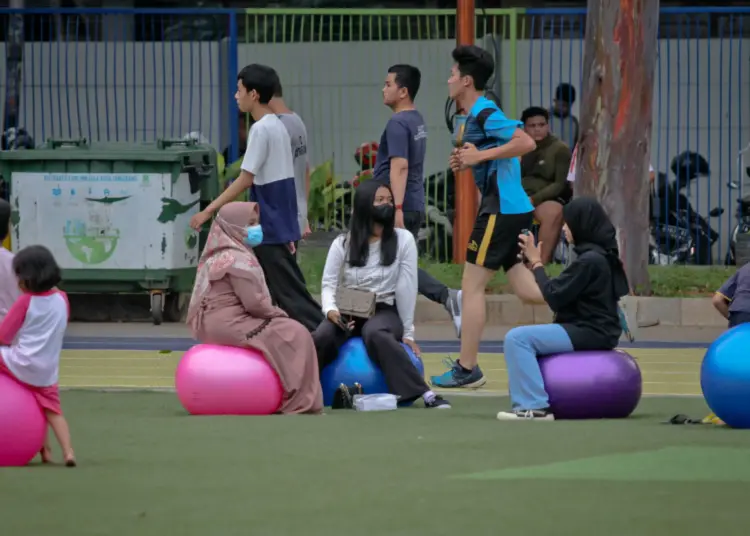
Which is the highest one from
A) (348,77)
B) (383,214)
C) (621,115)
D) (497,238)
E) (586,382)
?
(348,77)

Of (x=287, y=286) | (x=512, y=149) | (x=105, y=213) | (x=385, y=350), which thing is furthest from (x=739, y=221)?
(x=385, y=350)

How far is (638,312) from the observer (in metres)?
16.3

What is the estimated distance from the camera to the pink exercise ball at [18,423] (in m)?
7.71

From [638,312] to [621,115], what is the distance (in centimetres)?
192

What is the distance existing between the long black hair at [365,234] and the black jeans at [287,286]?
832 mm

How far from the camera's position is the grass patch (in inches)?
670

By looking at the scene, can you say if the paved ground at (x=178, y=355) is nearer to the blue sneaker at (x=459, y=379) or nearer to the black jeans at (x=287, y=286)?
the blue sneaker at (x=459, y=379)

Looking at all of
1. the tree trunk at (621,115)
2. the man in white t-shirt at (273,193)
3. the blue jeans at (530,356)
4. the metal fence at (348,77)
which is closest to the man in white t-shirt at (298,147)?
the man in white t-shirt at (273,193)

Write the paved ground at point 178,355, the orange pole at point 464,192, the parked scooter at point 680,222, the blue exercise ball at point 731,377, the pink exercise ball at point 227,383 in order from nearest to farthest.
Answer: the blue exercise ball at point 731,377 < the pink exercise ball at point 227,383 < the paved ground at point 178,355 < the orange pole at point 464,192 < the parked scooter at point 680,222

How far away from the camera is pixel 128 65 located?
2023 cm

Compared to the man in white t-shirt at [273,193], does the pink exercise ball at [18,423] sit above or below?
below

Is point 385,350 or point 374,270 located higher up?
point 374,270

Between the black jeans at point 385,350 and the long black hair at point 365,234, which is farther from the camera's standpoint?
the long black hair at point 365,234

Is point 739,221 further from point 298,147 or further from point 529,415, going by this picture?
point 529,415
